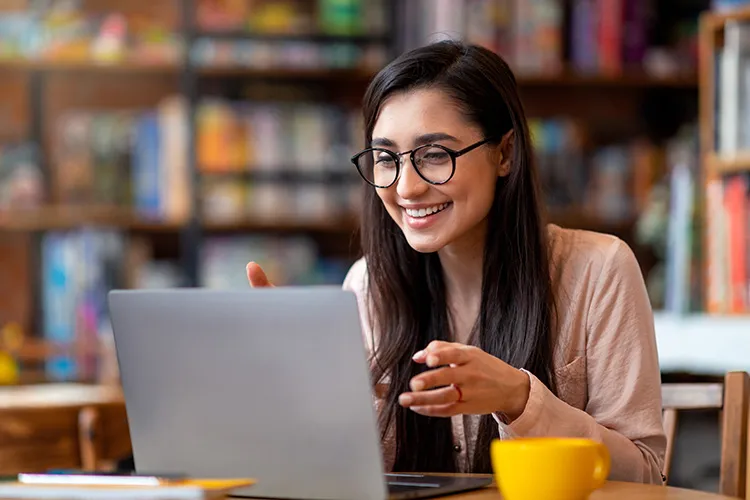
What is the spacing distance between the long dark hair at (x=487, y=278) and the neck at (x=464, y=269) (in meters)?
0.02

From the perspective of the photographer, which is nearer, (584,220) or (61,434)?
(61,434)

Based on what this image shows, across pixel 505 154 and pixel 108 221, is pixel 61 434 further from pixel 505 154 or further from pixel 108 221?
pixel 108 221

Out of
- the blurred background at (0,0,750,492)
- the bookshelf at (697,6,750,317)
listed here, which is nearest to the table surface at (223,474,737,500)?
the bookshelf at (697,6,750,317)

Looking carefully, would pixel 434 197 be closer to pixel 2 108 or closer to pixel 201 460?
pixel 201 460

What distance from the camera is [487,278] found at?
5.05ft

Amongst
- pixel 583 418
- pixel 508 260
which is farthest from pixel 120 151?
pixel 583 418

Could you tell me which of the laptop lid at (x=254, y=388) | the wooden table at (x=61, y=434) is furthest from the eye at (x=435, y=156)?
the wooden table at (x=61, y=434)

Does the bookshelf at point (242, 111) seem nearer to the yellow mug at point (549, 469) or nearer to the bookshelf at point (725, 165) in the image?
the bookshelf at point (725, 165)

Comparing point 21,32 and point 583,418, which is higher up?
point 21,32

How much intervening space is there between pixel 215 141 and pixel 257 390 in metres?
2.42

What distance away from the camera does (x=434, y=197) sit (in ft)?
4.80

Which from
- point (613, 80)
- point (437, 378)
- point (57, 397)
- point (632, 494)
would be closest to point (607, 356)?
point (632, 494)

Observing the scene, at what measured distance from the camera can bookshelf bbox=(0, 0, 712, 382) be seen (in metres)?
3.37

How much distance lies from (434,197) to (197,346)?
49 centimetres
